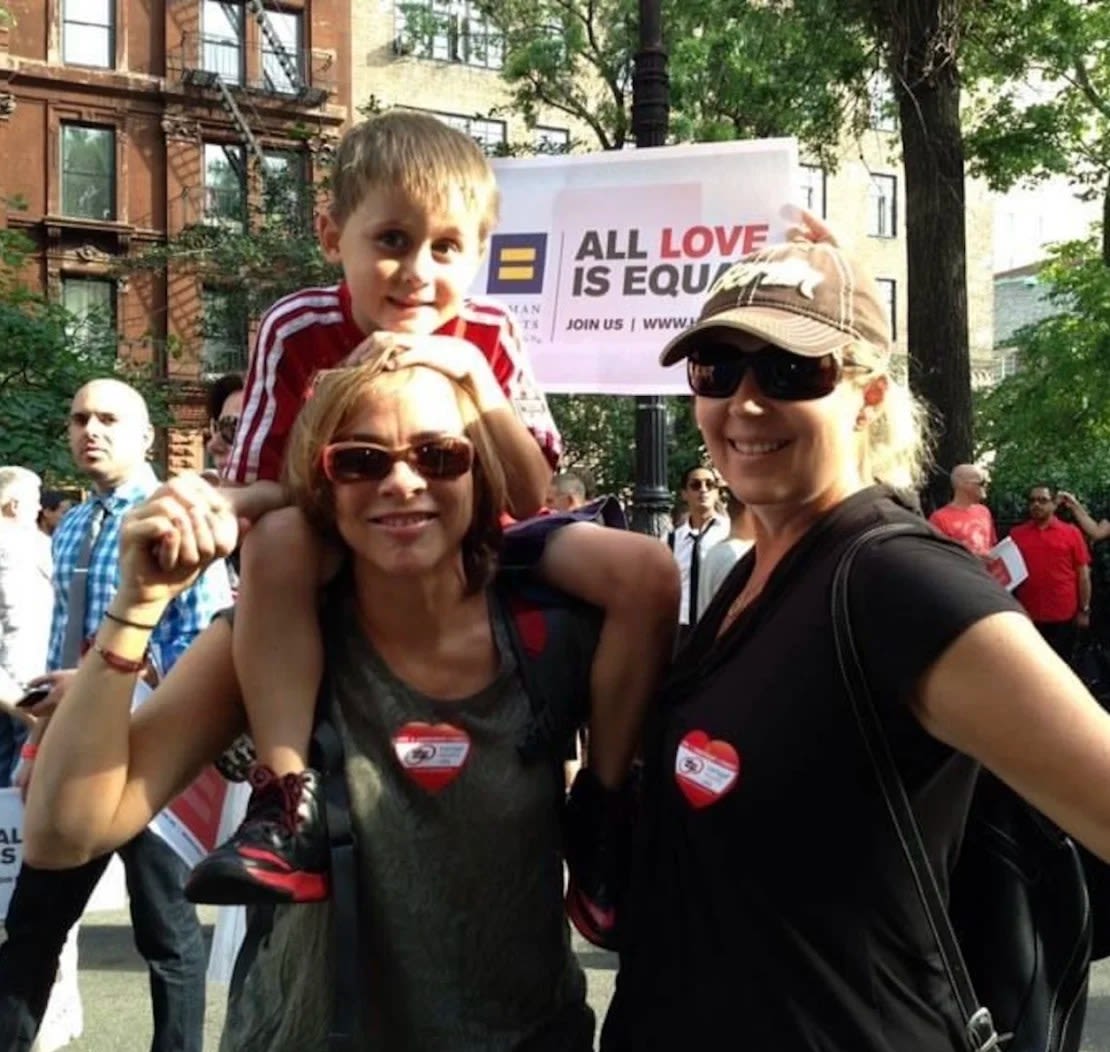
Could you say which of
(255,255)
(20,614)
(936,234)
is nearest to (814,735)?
(20,614)

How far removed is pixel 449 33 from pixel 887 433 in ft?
86.1

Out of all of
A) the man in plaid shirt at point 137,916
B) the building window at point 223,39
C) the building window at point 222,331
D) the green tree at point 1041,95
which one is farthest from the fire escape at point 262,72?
the man in plaid shirt at point 137,916

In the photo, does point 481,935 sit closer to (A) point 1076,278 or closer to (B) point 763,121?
(B) point 763,121

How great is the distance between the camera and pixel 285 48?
104ft

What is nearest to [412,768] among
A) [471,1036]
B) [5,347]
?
[471,1036]

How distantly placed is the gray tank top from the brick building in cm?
2923

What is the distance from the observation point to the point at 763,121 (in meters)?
16.1

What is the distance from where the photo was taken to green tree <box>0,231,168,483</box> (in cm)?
1320

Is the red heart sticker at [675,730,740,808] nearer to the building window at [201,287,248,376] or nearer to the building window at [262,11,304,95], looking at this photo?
the building window at [201,287,248,376]

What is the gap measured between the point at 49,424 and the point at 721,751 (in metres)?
13.1

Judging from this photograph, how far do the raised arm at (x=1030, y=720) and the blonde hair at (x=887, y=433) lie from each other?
1.30 feet

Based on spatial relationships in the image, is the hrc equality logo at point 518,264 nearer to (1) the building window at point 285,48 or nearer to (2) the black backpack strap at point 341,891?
(2) the black backpack strap at point 341,891

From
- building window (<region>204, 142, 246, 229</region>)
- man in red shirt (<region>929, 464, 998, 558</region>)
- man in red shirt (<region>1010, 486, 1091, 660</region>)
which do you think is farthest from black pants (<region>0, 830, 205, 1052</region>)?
building window (<region>204, 142, 246, 229</region>)

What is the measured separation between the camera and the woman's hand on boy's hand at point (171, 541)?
1.69 m
